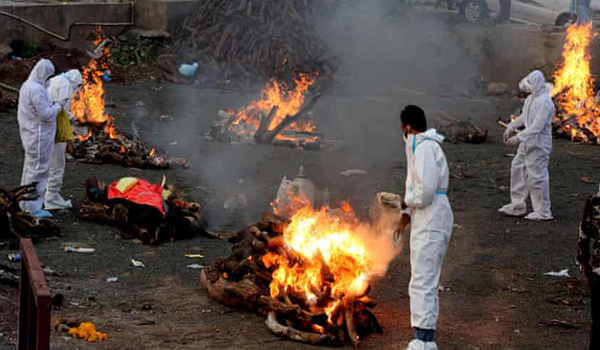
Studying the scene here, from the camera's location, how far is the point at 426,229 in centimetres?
691

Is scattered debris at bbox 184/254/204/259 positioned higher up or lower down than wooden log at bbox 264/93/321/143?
lower down

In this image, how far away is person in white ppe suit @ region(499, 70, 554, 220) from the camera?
38.1ft

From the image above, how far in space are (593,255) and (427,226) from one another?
131 cm

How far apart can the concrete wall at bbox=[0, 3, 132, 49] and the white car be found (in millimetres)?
9959

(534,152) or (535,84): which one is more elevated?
(535,84)

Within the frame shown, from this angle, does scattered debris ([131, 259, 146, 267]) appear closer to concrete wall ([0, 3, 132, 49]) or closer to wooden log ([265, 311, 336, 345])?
wooden log ([265, 311, 336, 345])

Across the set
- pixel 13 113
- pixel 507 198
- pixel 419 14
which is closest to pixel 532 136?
pixel 507 198

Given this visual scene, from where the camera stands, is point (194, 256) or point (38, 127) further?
point (38, 127)

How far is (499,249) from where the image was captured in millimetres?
10516

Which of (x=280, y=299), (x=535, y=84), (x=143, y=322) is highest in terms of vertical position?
(x=535, y=84)

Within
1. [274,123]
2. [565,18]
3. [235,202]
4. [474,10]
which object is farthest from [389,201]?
[474,10]

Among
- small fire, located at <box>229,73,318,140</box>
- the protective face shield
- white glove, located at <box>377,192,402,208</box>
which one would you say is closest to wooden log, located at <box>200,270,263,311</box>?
white glove, located at <box>377,192,402,208</box>

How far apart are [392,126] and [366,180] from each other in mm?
4906

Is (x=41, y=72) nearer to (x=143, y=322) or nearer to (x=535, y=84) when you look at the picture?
(x=143, y=322)
